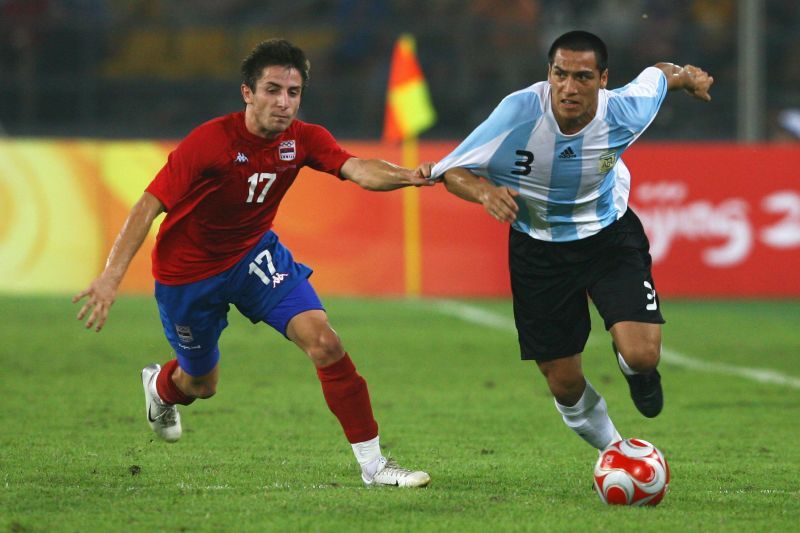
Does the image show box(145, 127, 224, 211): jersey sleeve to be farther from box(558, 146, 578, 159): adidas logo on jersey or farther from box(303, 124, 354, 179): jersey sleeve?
box(558, 146, 578, 159): adidas logo on jersey

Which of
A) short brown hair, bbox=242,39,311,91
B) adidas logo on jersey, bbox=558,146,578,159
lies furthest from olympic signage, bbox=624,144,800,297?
short brown hair, bbox=242,39,311,91

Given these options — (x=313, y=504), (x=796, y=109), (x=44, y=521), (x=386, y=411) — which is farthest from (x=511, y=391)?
(x=796, y=109)

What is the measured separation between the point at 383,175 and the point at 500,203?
680 mm

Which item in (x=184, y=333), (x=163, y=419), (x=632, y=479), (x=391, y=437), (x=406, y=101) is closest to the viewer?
(x=632, y=479)

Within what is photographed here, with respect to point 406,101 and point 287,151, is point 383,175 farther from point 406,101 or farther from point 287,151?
point 406,101

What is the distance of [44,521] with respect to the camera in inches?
216

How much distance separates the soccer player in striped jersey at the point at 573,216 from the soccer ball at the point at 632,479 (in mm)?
630

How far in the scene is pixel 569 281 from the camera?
22.3ft

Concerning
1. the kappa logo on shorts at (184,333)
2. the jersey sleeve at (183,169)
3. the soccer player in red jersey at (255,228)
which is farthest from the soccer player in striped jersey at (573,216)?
the kappa logo on shorts at (184,333)

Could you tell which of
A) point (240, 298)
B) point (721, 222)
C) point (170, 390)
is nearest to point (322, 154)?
point (240, 298)

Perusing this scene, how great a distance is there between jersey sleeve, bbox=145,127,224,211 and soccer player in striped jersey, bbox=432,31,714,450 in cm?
107

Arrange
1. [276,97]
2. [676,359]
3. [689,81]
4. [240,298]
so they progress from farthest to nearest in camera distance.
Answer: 1. [676,359]
2. [689,81]
3. [240,298]
4. [276,97]

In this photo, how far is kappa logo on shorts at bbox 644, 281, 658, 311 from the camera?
6621 mm

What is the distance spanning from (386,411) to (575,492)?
9.88 ft
